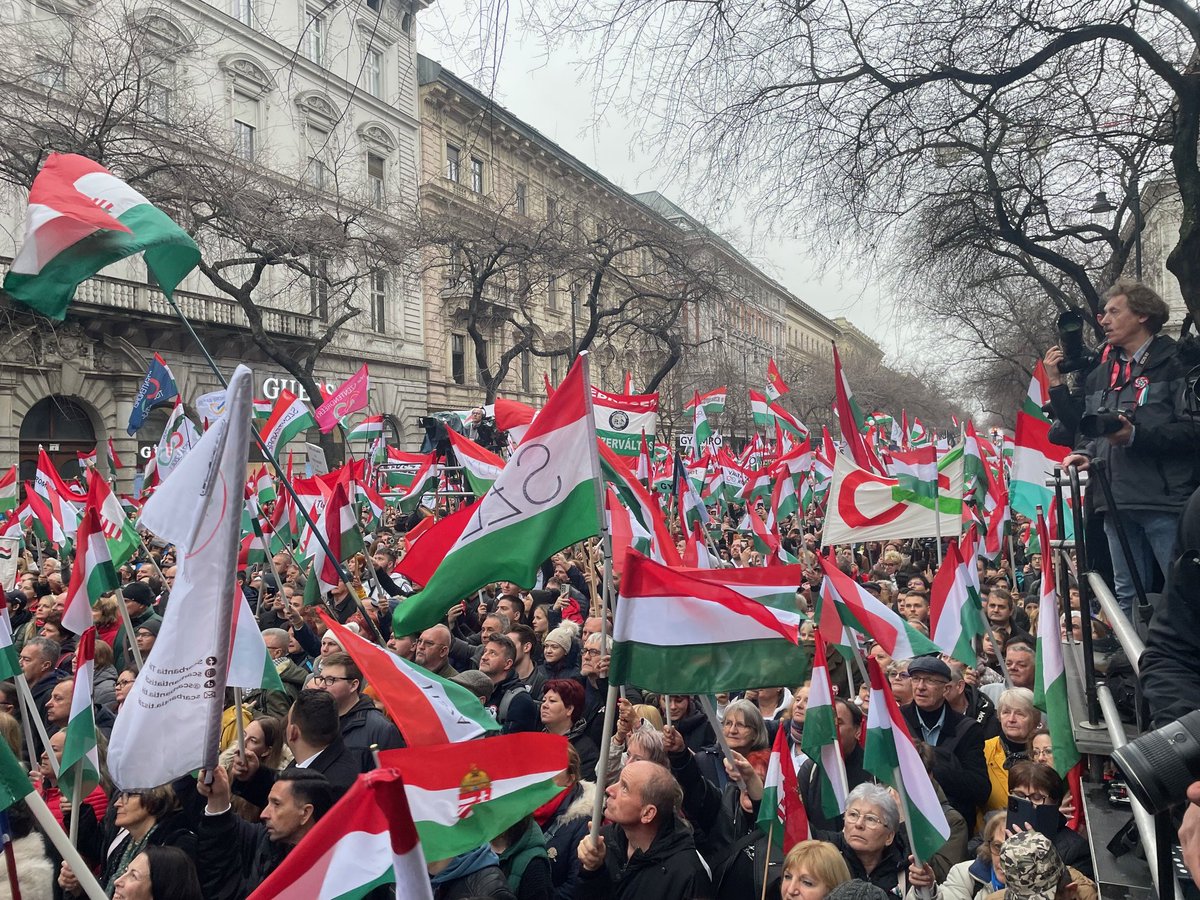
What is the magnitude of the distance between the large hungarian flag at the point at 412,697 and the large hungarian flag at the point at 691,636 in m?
0.76

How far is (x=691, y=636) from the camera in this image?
12.9 ft

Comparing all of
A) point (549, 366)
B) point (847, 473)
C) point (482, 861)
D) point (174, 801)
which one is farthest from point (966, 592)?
point (549, 366)

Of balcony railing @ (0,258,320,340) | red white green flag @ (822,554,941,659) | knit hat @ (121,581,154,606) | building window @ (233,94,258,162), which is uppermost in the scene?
building window @ (233,94,258,162)

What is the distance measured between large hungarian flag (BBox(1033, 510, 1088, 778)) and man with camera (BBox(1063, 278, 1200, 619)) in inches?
12.6

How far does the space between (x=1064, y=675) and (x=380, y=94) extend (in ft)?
105

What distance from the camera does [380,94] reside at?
32.1 m

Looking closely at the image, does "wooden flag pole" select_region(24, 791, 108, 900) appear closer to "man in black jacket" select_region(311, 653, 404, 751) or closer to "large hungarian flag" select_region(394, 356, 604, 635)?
"large hungarian flag" select_region(394, 356, 604, 635)

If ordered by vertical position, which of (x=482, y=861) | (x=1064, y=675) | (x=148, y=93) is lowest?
(x=482, y=861)

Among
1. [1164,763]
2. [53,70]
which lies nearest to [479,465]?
[1164,763]

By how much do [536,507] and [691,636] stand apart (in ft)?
3.75

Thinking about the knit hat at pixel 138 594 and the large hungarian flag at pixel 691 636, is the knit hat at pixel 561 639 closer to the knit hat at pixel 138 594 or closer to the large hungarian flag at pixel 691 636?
the large hungarian flag at pixel 691 636

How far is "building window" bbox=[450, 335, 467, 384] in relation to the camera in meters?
38.3

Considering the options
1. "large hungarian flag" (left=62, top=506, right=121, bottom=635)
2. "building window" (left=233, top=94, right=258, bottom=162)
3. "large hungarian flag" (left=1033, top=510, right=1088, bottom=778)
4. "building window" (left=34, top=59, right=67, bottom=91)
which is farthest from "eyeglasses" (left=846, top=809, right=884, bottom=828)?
"building window" (left=233, top=94, right=258, bottom=162)

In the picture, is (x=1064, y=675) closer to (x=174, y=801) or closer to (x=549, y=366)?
(x=174, y=801)
